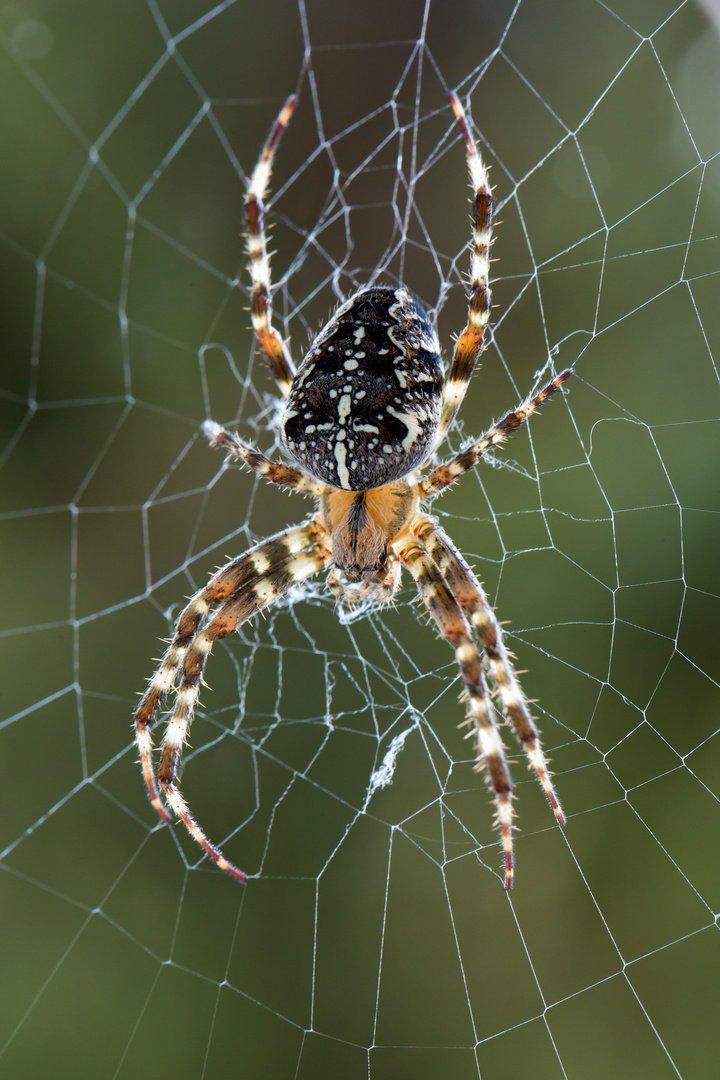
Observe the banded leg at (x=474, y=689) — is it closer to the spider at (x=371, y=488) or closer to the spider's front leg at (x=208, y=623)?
the spider at (x=371, y=488)

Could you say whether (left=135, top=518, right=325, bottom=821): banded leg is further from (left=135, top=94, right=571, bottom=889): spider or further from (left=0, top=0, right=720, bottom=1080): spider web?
(left=0, top=0, right=720, bottom=1080): spider web

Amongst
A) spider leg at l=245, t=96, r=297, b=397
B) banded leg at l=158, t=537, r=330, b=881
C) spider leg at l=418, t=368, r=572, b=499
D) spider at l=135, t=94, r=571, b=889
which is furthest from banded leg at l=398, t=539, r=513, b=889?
spider leg at l=245, t=96, r=297, b=397

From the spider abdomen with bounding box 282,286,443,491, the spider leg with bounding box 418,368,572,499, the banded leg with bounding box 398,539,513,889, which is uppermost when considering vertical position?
the spider abdomen with bounding box 282,286,443,491

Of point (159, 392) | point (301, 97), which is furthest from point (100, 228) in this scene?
point (301, 97)

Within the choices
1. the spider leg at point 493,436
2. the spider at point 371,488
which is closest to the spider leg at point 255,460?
the spider at point 371,488

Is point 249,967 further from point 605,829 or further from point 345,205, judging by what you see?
point 345,205

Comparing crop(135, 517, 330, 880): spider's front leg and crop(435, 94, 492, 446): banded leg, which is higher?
crop(435, 94, 492, 446): banded leg

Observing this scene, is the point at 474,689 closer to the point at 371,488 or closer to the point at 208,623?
the point at 371,488
